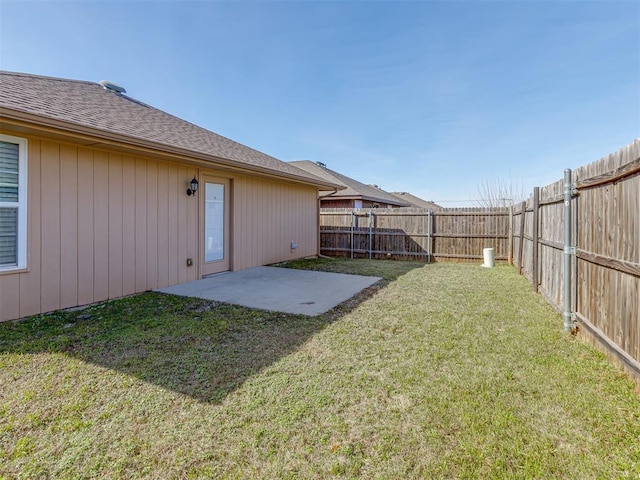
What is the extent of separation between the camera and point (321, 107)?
14.1m

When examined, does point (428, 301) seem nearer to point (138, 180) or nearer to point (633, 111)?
point (138, 180)

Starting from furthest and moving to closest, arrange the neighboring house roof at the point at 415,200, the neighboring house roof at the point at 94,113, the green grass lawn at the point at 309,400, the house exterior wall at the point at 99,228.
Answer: the neighboring house roof at the point at 415,200 → the house exterior wall at the point at 99,228 → the neighboring house roof at the point at 94,113 → the green grass lawn at the point at 309,400

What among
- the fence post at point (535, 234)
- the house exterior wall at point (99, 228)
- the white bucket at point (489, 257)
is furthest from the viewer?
the white bucket at point (489, 257)

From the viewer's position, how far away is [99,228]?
5.16 metres

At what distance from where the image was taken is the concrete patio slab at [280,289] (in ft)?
16.9

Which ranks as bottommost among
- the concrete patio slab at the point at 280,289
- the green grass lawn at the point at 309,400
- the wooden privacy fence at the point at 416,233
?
the green grass lawn at the point at 309,400

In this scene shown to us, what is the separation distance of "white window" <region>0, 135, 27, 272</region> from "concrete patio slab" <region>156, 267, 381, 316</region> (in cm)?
216

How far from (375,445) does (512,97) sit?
13439 millimetres

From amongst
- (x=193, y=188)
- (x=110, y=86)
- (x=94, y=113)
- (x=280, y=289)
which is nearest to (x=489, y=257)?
(x=280, y=289)

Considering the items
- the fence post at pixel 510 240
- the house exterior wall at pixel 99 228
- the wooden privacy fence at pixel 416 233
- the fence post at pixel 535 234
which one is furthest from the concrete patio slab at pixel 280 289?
the fence post at pixel 510 240

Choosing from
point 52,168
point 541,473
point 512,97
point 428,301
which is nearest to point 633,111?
point 512,97

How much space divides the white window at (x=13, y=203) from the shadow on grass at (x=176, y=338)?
847 millimetres

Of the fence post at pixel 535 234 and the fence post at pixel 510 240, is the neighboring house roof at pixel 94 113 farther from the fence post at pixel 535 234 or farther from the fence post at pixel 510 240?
the fence post at pixel 510 240

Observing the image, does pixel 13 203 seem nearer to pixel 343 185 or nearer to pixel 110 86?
pixel 110 86
